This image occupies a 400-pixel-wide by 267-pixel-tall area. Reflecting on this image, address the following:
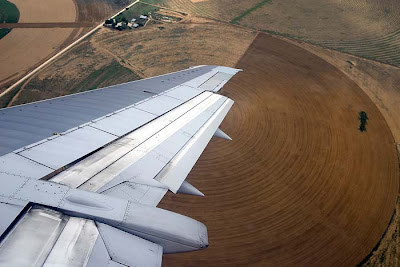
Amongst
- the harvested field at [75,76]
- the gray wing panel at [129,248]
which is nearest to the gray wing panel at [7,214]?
the gray wing panel at [129,248]

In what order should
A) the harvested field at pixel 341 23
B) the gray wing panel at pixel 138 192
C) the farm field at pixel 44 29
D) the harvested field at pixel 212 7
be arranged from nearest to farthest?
the gray wing panel at pixel 138 192 → the farm field at pixel 44 29 → the harvested field at pixel 341 23 → the harvested field at pixel 212 7

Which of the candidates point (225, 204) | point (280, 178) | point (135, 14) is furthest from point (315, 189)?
point (135, 14)

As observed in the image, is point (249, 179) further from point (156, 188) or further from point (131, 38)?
point (131, 38)

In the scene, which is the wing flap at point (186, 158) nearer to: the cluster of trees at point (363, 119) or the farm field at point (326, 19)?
the cluster of trees at point (363, 119)

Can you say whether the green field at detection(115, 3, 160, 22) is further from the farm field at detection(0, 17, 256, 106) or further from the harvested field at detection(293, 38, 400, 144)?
the harvested field at detection(293, 38, 400, 144)

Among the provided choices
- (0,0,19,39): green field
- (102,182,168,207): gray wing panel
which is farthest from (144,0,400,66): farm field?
(102,182,168,207): gray wing panel

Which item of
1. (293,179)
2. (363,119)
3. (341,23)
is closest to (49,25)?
(293,179)
